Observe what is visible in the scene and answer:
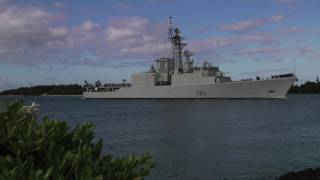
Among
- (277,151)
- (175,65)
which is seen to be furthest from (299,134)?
(175,65)

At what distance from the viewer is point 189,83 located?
111188 millimetres

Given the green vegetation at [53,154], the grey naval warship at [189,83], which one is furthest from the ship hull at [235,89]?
the green vegetation at [53,154]

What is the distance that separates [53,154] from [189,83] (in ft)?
351

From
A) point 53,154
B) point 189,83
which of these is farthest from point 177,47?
point 53,154

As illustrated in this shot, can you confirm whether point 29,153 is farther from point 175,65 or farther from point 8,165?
point 175,65

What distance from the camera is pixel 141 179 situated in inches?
176

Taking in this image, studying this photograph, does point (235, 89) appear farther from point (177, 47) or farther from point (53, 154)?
point (53, 154)

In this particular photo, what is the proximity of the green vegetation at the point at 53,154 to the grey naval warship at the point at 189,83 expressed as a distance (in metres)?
102

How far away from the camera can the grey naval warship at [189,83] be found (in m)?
107

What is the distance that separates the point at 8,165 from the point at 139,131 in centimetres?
3781

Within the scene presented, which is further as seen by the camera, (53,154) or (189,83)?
(189,83)

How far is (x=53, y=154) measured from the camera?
436cm

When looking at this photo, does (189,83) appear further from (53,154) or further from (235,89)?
(53,154)

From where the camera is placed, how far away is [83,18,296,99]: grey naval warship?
351 feet
